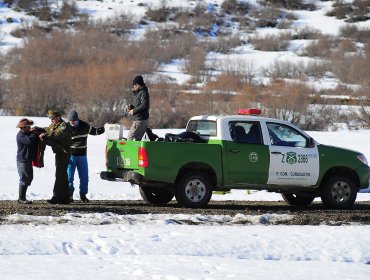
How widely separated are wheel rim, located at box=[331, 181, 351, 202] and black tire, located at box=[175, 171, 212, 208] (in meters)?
2.45

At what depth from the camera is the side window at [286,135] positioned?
16.2 meters

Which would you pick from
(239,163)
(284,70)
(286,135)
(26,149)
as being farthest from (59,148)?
(284,70)

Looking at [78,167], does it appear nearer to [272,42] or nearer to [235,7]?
[272,42]

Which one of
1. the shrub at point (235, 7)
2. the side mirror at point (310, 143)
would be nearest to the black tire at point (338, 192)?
the side mirror at point (310, 143)

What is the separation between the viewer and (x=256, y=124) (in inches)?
635

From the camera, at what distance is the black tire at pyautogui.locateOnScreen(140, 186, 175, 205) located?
16.9 metres

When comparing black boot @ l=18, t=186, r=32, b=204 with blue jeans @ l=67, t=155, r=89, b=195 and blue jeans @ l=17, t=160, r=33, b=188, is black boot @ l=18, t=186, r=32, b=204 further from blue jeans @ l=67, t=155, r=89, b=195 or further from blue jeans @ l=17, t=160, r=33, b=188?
blue jeans @ l=67, t=155, r=89, b=195

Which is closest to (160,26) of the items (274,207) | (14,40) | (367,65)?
(14,40)

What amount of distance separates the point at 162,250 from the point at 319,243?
7.51 feet

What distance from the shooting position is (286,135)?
53.5 feet

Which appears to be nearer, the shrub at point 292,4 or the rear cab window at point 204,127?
the rear cab window at point 204,127

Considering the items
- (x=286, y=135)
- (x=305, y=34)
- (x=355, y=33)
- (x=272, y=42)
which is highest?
(x=355, y=33)

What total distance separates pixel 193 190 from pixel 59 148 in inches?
98.3

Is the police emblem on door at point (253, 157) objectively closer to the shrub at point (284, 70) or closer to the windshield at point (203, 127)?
the windshield at point (203, 127)
